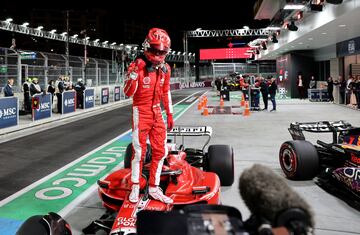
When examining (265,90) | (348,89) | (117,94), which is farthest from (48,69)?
(348,89)

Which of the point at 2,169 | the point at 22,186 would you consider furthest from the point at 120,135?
the point at 22,186

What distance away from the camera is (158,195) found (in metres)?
3.82

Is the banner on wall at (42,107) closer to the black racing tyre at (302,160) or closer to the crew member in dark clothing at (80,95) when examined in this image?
the crew member in dark clothing at (80,95)

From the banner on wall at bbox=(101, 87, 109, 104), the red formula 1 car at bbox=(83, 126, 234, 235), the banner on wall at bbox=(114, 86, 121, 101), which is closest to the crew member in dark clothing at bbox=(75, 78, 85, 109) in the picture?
the banner on wall at bbox=(101, 87, 109, 104)

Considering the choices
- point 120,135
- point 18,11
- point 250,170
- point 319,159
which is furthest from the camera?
point 18,11

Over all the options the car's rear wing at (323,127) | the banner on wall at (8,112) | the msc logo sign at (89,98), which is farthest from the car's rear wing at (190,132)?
the msc logo sign at (89,98)

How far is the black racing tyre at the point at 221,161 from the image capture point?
5.30 meters

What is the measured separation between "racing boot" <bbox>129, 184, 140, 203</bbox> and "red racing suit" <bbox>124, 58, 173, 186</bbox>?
0.08m

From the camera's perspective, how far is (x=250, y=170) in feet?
5.18

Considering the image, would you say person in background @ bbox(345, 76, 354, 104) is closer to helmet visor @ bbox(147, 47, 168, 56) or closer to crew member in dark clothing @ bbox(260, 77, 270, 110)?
crew member in dark clothing @ bbox(260, 77, 270, 110)

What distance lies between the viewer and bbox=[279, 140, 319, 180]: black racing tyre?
564cm

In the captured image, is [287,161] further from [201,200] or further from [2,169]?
[2,169]

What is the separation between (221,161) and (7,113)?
9.31m

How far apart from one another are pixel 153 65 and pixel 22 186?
3.31m
